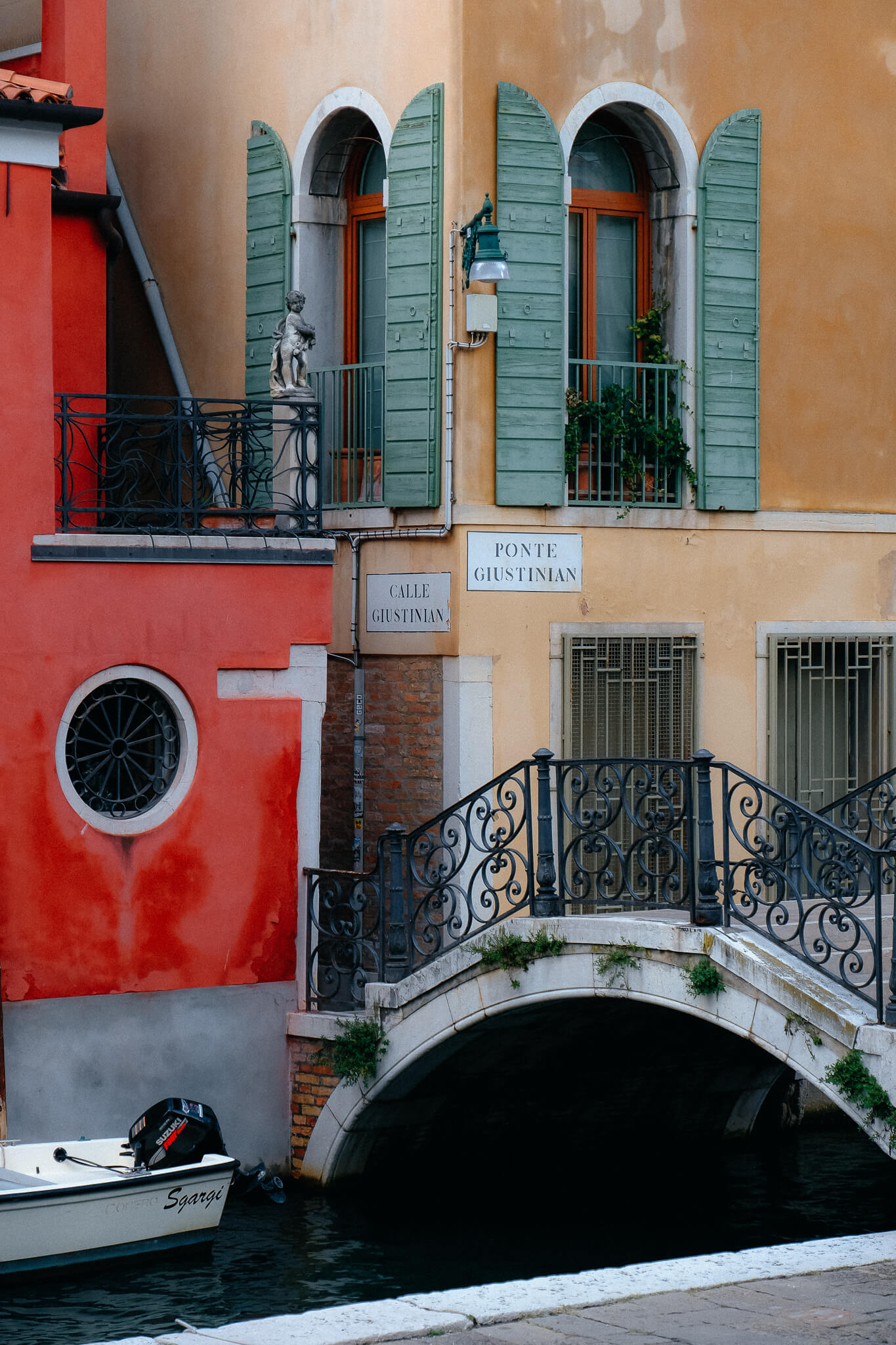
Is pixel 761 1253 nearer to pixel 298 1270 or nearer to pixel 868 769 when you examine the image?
pixel 298 1270

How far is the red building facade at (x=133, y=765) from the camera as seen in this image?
37.1ft

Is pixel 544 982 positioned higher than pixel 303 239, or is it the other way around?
pixel 303 239

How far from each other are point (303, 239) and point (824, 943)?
254 inches

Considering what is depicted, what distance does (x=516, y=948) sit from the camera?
11.0 metres

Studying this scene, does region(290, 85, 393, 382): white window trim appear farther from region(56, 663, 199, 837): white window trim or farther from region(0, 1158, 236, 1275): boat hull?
region(0, 1158, 236, 1275): boat hull

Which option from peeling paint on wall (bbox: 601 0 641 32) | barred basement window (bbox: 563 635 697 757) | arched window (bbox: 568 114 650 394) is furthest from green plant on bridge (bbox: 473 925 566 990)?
peeling paint on wall (bbox: 601 0 641 32)

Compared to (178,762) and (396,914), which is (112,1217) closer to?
(396,914)

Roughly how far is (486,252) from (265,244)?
7.12 ft

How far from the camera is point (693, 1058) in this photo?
13797 millimetres

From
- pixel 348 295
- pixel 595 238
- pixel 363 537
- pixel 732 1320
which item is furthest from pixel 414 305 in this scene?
pixel 732 1320

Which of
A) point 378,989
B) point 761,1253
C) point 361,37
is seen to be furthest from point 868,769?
point 761,1253

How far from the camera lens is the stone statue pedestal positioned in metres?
12.1

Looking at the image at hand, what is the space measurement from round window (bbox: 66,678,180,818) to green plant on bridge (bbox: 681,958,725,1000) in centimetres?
343

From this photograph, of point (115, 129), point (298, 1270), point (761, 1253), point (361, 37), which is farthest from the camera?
point (115, 129)
